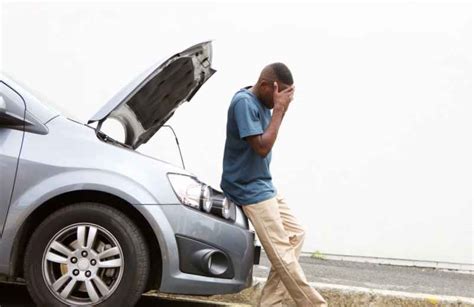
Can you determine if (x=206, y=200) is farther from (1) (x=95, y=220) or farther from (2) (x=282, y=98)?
(2) (x=282, y=98)

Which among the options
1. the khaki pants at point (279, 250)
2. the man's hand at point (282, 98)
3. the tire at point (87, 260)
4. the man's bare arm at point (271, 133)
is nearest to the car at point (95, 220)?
the tire at point (87, 260)

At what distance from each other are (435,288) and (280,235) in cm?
233

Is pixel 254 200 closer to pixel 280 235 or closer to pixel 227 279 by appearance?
pixel 280 235

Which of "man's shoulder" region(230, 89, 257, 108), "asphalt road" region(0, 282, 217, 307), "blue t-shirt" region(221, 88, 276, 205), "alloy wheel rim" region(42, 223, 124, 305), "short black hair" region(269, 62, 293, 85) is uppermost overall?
"short black hair" region(269, 62, 293, 85)

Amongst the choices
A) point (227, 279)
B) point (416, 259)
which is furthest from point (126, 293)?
point (416, 259)

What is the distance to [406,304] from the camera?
4.34 meters

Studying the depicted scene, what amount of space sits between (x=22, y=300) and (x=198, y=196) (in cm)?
140

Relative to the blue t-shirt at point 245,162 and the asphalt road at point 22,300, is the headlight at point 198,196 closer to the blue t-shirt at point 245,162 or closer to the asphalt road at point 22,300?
the blue t-shirt at point 245,162

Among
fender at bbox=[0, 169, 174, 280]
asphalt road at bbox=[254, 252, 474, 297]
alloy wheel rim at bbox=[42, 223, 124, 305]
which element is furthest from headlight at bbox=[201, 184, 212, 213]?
asphalt road at bbox=[254, 252, 474, 297]

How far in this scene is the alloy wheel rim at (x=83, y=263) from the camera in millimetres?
3346

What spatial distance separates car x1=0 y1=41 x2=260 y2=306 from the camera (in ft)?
11.0

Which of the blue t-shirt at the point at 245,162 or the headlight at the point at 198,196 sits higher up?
the blue t-shirt at the point at 245,162

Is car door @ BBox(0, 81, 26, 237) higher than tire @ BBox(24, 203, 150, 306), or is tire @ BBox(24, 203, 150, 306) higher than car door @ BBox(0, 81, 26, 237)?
car door @ BBox(0, 81, 26, 237)

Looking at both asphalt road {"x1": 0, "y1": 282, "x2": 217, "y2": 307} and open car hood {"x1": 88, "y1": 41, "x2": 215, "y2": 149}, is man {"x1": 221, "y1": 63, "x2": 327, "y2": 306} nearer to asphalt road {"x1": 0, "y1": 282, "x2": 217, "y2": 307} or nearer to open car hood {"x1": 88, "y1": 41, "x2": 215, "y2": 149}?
open car hood {"x1": 88, "y1": 41, "x2": 215, "y2": 149}
